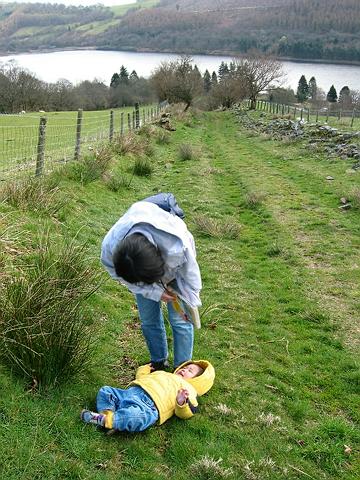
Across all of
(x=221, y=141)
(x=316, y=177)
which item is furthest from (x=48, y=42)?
(x=316, y=177)

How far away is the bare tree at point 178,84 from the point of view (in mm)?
42469

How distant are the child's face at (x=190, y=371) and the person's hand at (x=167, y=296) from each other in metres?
0.75

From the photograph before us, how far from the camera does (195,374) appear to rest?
3.95 metres

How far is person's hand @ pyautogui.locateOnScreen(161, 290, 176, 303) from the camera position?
3.43 metres

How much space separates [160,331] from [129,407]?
0.81m

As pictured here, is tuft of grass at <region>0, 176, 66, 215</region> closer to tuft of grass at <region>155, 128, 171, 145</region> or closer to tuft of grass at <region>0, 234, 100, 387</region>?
tuft of grass at <region>0, 234, 100, 387</region>

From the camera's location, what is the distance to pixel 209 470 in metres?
3.08

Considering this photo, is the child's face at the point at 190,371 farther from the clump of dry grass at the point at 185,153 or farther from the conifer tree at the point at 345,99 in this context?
the conifer tree at the point at 345,99

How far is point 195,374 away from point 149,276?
1.37 m

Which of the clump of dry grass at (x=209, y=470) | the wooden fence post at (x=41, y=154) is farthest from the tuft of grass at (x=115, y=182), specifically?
the clump of dry grass at (x=209, y=470)

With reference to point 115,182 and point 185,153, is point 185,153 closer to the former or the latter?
point 185,153

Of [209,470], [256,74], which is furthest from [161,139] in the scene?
[256,74]

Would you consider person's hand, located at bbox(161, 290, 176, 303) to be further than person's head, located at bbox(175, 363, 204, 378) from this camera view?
No

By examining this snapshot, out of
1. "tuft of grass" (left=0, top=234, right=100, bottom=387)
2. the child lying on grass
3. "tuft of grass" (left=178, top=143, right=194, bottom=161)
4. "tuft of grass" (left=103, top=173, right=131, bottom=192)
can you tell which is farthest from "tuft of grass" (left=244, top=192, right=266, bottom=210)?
"tuft of grass" (left=0, top=234, right=100, bottom=387)
